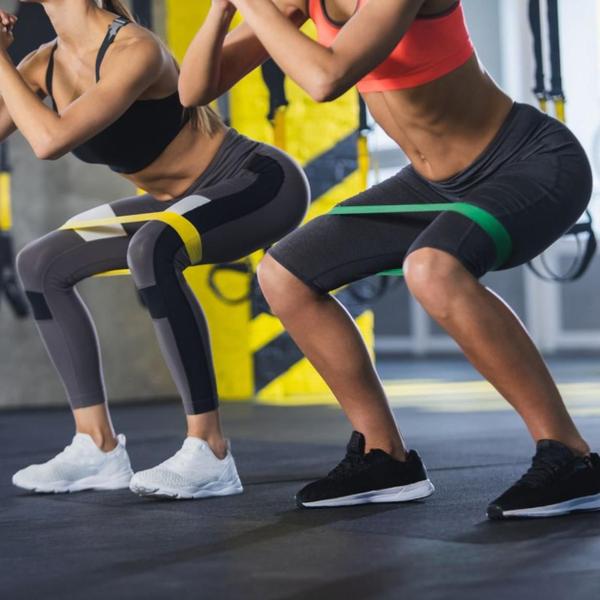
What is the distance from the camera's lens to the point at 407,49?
1881 mm

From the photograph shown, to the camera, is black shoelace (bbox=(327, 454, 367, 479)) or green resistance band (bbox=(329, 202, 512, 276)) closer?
green resistance band (bbox=(329, 202, 512, 276))

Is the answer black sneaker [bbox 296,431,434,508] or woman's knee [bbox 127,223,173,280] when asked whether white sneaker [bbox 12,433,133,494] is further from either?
black sneaker [bbox 296,431,434,508]

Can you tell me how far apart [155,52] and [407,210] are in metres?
0.64

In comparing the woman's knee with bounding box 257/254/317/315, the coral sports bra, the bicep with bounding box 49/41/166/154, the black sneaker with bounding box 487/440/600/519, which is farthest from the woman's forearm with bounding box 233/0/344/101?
the black sneaker with bounding box 487/440/600/519

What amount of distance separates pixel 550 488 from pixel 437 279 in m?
0.37

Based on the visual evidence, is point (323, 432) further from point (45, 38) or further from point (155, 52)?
point (45, 38)

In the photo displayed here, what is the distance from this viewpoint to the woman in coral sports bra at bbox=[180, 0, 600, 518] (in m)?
1.79

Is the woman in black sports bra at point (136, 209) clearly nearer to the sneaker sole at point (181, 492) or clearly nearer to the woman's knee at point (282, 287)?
the sneaker sole at point (181, 492)

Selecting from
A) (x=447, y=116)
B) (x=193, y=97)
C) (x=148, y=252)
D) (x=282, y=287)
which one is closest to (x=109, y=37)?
(x=193, y=97)

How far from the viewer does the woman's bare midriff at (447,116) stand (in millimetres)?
1915

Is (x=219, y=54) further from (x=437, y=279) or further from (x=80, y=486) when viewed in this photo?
(x=80, y=486)

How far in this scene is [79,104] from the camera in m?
2.26

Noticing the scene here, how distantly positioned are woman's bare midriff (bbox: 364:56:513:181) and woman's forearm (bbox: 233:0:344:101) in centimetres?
20

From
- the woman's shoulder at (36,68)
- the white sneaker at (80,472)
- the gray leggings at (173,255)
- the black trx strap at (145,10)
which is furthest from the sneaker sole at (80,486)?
the black trx strap at (145,10)
